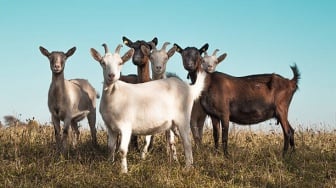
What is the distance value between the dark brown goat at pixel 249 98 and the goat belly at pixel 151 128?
205 centimetres

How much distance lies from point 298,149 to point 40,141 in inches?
229

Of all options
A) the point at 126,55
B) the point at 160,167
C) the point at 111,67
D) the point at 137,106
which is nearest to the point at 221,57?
the point at 126,55

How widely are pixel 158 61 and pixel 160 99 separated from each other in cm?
193

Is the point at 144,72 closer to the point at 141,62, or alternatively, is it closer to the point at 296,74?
the point at 141,62

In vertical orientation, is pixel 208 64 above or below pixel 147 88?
above

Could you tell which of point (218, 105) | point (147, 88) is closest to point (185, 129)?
point (147, 88)

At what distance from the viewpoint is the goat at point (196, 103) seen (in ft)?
35.3

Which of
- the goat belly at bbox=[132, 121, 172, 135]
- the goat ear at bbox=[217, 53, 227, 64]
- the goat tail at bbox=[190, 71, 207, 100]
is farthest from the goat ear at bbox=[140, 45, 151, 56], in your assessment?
the goat ear at bbox=[217, 53, 227, 64]

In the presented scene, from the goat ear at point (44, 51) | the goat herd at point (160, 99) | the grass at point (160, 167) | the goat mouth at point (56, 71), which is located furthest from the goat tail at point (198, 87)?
the goat ear at point (44, 51)

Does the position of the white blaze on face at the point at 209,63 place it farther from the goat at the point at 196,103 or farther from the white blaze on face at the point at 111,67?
the white blaze on face at the point at 111,67

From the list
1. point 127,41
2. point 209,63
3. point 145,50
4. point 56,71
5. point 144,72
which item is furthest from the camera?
point 209,63

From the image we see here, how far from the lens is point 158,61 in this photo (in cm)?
1059

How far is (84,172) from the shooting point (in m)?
8.12

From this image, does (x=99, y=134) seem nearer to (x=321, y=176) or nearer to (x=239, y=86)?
(x=239, y=86)
